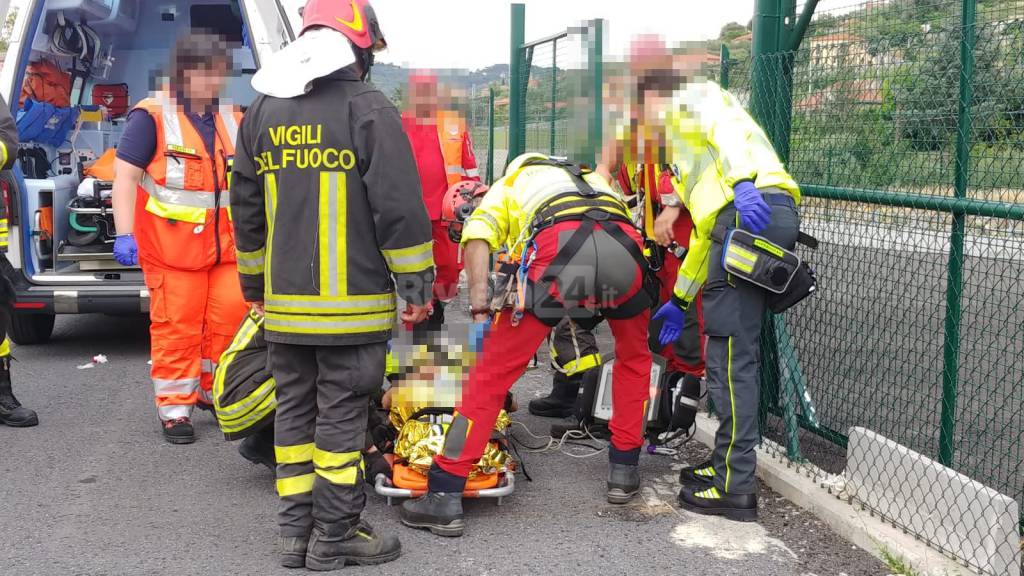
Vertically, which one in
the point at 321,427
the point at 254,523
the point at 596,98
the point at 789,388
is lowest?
the point at 254,523

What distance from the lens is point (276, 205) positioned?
3.45 m

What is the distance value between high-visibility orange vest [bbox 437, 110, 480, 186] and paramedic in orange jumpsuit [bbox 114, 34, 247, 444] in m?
1.40

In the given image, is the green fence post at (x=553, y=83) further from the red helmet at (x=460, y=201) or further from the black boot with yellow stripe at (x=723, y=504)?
the black boot with yellow stripe at (x=723, y=504)

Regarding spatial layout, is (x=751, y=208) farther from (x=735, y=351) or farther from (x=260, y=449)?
(x=260, y=449)

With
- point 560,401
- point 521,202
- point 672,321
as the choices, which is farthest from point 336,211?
point 560,401

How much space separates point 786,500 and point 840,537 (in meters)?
0.43

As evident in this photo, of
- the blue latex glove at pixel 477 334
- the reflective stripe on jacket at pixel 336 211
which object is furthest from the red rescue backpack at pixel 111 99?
the reflective stripe on jacket at pixel 336 211

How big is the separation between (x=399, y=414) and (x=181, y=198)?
5.47 ft

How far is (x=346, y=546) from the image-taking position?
11.8 ft

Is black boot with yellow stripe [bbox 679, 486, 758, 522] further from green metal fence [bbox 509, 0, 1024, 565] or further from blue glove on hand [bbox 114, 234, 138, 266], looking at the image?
blue glove on hand [bbox 114, 234, 138, 266]

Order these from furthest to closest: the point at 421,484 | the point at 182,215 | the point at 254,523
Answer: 1. the point at 182,215
2. the point at 421,484
3. the point at 254,523

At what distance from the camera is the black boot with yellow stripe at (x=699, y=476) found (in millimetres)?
4258

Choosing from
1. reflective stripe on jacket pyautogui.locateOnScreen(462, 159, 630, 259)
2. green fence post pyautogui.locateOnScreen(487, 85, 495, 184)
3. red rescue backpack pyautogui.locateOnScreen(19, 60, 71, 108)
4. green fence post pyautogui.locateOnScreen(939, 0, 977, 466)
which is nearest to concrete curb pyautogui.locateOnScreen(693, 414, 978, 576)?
green fence post pyautogui.locateOnScreen(939, 0, 977, 466)

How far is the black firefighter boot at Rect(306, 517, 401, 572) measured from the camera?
3.57 meters
